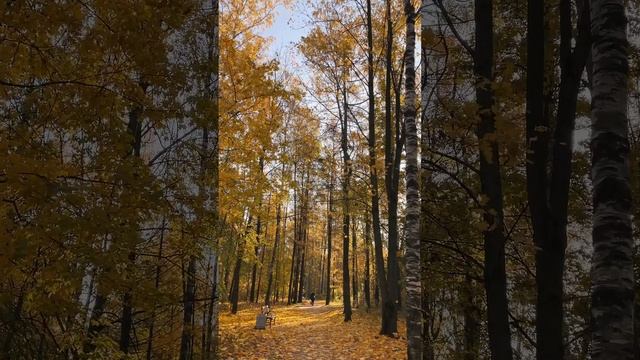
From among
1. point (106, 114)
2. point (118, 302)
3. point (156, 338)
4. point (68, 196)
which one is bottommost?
point (156, 338)

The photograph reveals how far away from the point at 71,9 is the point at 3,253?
2.19 m

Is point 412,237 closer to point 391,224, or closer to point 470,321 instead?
point 470,321

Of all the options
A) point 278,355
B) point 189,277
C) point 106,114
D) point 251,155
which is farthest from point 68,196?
point 278,355

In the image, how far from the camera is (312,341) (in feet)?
39.6

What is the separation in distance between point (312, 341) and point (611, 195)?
10.4m

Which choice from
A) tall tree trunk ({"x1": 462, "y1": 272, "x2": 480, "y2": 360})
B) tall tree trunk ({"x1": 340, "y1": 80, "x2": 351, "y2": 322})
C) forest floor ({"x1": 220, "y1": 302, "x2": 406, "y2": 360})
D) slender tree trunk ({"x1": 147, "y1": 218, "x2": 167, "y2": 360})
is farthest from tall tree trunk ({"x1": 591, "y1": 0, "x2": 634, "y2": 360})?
tall tree trunk ({"x1": 340, "y1": 80, "x2": 351, "y2": 322})

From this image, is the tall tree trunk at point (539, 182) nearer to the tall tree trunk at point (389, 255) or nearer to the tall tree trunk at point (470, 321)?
the tall tree trunk at point (470, 321)

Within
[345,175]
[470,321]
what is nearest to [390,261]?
[345,175]

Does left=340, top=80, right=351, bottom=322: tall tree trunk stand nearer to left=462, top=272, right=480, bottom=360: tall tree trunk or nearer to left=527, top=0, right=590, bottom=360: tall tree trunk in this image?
left=462, top=272, right=480, bottom=360: tall tree trunk

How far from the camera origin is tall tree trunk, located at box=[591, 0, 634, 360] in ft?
8.52

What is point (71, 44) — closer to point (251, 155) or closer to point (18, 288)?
point (18, 288)

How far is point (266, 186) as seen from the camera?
11.3 meters

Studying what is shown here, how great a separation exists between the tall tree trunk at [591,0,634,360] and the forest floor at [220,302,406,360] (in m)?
7.50

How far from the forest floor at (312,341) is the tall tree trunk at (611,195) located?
7.50 meters
